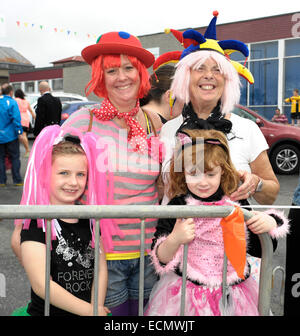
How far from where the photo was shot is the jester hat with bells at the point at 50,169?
1791 millimetres

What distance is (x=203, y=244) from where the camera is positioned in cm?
181

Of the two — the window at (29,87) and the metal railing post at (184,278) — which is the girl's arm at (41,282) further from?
the window at (29,87)

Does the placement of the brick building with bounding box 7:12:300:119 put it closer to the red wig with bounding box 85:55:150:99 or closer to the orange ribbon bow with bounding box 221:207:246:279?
the red wig with bounding box 85:55:150:99

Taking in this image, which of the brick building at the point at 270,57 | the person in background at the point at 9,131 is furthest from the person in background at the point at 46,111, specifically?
the brick building at the point at 270,57

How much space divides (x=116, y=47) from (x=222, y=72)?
557 millimetres

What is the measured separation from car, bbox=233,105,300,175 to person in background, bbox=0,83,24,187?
468 cm

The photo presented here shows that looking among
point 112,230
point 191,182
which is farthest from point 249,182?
point 112,230

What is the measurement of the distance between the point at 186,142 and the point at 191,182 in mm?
193

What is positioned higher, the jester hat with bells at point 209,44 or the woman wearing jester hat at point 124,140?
the jester hat with bells at point 209,44

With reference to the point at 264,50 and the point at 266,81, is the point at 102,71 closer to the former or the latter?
the point at 266,81

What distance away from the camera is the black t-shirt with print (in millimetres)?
1729

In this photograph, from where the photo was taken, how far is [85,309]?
5.59ft

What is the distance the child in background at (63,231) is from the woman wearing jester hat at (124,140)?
11cm
